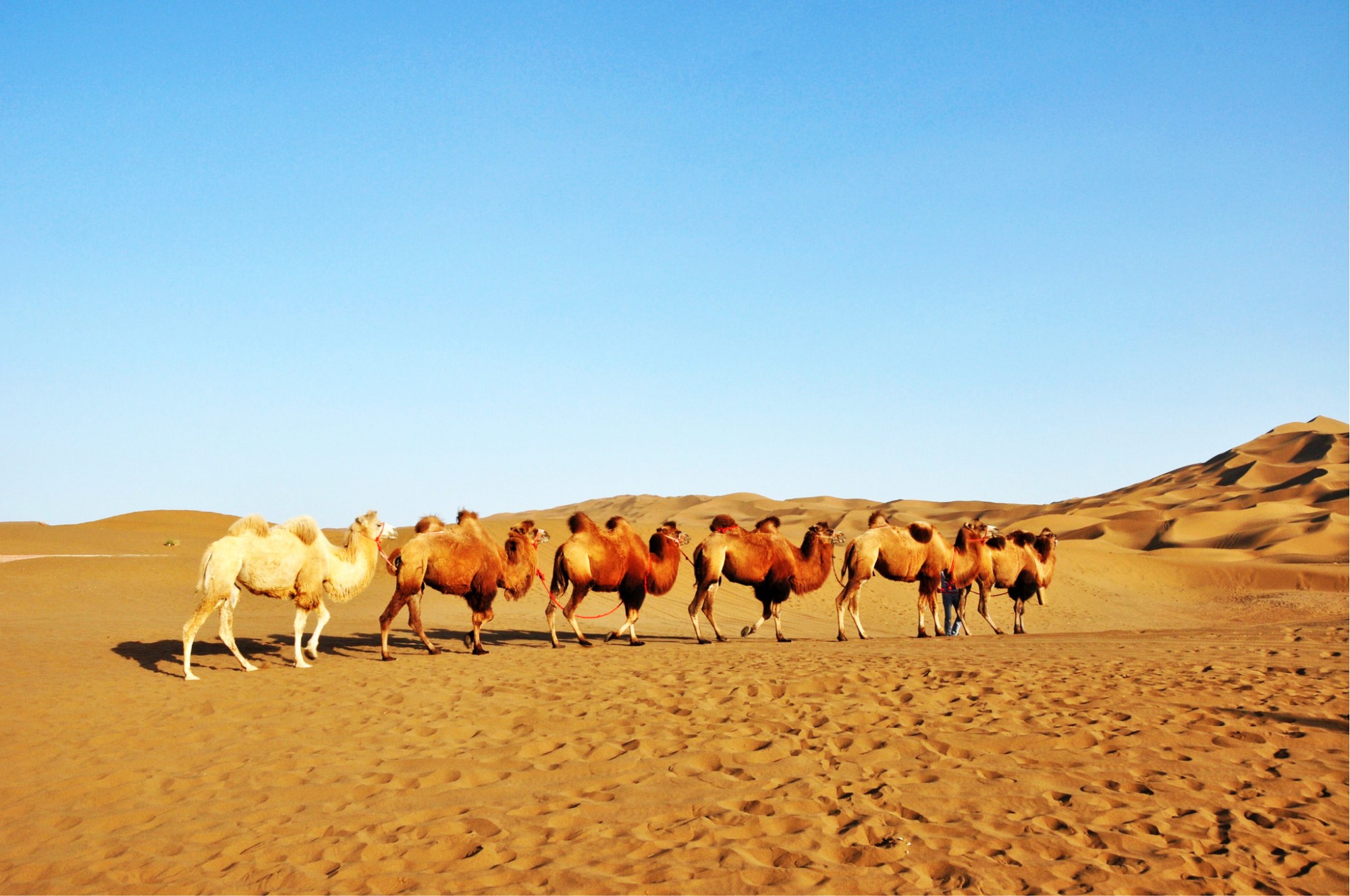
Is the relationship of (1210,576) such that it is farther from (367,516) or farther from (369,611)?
(367,516)

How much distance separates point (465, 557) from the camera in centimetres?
1434

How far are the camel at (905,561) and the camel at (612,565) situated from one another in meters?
3.49

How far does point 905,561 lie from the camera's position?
17.5m

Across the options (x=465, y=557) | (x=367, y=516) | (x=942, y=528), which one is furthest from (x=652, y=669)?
(x=942, y=528)

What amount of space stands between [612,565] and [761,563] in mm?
3005

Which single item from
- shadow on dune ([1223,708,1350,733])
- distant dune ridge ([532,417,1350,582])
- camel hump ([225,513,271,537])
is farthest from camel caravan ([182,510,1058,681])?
distant dune ridge ([532,417,1350,582])

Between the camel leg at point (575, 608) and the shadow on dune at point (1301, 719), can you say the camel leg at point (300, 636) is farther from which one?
the shadow on dune at point (1301, 719)

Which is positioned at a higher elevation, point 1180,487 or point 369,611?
point 1180,487

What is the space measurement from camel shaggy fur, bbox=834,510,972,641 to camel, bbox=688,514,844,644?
0.54 m

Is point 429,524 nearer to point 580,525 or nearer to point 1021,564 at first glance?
point 580,525

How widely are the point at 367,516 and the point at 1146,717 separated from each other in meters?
11.0

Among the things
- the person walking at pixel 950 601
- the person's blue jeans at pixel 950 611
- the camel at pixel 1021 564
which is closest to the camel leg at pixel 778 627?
the person walking at pixel 950 601

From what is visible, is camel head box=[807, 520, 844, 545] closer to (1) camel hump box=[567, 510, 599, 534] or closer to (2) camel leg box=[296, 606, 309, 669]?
(1) camel hump box=[567, 510, 599, 534]

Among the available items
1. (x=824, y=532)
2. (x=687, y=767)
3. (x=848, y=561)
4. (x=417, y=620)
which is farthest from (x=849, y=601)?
(x=687, y=767)
